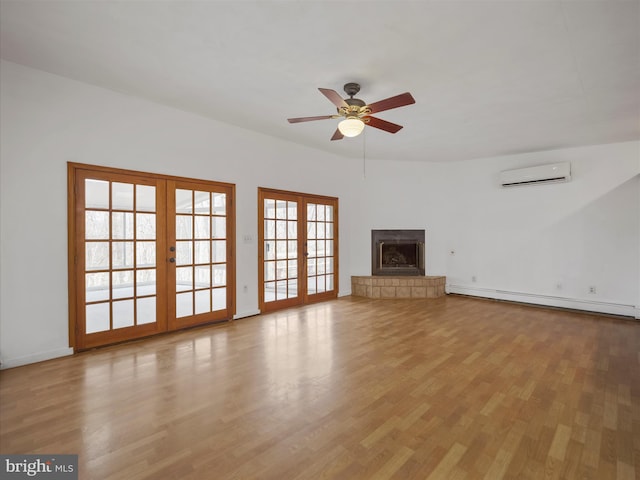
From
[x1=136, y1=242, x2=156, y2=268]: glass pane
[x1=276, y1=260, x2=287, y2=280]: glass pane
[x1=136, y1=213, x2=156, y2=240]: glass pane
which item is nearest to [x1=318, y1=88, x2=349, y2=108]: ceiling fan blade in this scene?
[x1=136, y1=213, x2=156, y2=240]: glass pane

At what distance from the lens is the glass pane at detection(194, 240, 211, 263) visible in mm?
4484

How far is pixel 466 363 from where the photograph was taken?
3191 mm

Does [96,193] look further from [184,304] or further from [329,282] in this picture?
[329,282]

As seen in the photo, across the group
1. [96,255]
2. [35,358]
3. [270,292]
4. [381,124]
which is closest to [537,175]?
[381,124]

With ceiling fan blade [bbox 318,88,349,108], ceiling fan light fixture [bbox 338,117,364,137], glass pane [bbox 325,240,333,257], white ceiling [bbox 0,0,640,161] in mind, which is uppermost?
white ceiling [bbox 0,0,640,161]

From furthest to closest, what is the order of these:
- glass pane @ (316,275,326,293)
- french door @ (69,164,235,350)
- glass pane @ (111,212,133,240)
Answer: glass pane @ (316,275,326,293), glass pane @ (111,212,133,240), french door @ (69,164,235,350)

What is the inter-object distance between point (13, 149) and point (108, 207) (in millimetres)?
935

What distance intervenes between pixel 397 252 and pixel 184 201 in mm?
4518

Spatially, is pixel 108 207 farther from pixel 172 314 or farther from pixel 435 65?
pixel 435 65

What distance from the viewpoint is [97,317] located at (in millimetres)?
3637

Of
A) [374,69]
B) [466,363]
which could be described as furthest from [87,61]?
[466,363]

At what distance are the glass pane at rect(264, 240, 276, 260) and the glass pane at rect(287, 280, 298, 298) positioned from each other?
0.62m

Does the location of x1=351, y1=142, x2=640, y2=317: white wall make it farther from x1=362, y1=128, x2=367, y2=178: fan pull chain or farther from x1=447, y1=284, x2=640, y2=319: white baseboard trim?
x1=362, y1=128, x2=367, y2=178: fan pull chain

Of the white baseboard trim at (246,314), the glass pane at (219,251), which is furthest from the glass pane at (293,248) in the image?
the glass pane at (219,251)
